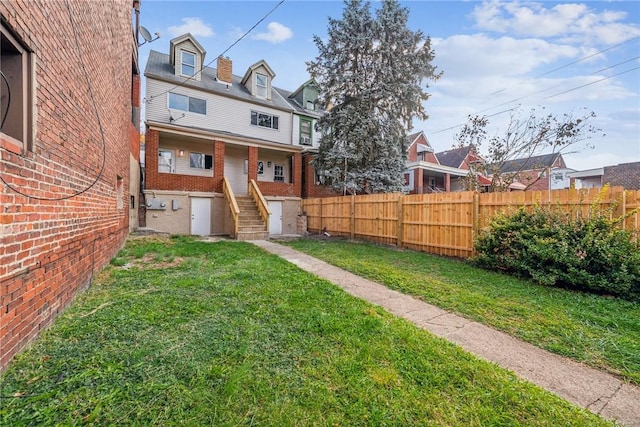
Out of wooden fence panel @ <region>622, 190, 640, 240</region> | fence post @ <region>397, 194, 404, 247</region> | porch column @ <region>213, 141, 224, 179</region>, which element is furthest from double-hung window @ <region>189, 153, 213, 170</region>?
wooden fence panel @ <region>622, 190, 640, 240</region>

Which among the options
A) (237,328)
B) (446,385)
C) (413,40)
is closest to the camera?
(446,385)

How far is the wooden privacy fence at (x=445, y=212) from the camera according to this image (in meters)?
5.12

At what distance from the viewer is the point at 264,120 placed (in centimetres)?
1574

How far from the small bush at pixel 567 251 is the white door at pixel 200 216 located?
11.5 m

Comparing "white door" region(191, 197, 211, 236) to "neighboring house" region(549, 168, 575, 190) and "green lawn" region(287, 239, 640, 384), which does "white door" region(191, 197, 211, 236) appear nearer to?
"green lawn" region(287, 239, 640, 384)

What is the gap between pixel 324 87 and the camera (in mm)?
14508

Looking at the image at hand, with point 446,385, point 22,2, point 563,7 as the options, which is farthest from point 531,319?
point 563,7

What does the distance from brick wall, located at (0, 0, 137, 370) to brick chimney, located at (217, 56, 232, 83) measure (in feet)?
35.5

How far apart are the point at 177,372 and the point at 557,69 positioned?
60.1ft

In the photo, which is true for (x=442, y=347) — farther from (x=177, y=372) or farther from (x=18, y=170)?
(x=18, y=170)

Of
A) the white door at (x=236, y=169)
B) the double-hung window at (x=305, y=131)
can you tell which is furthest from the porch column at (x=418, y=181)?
the white door at (x=236, y=169)

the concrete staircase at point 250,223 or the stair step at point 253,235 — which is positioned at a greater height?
the concrete staircase at point 250,223

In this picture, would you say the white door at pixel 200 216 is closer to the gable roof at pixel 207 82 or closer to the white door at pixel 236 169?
the white door at pixel 236 169

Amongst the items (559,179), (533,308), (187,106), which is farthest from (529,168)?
(187,106)
